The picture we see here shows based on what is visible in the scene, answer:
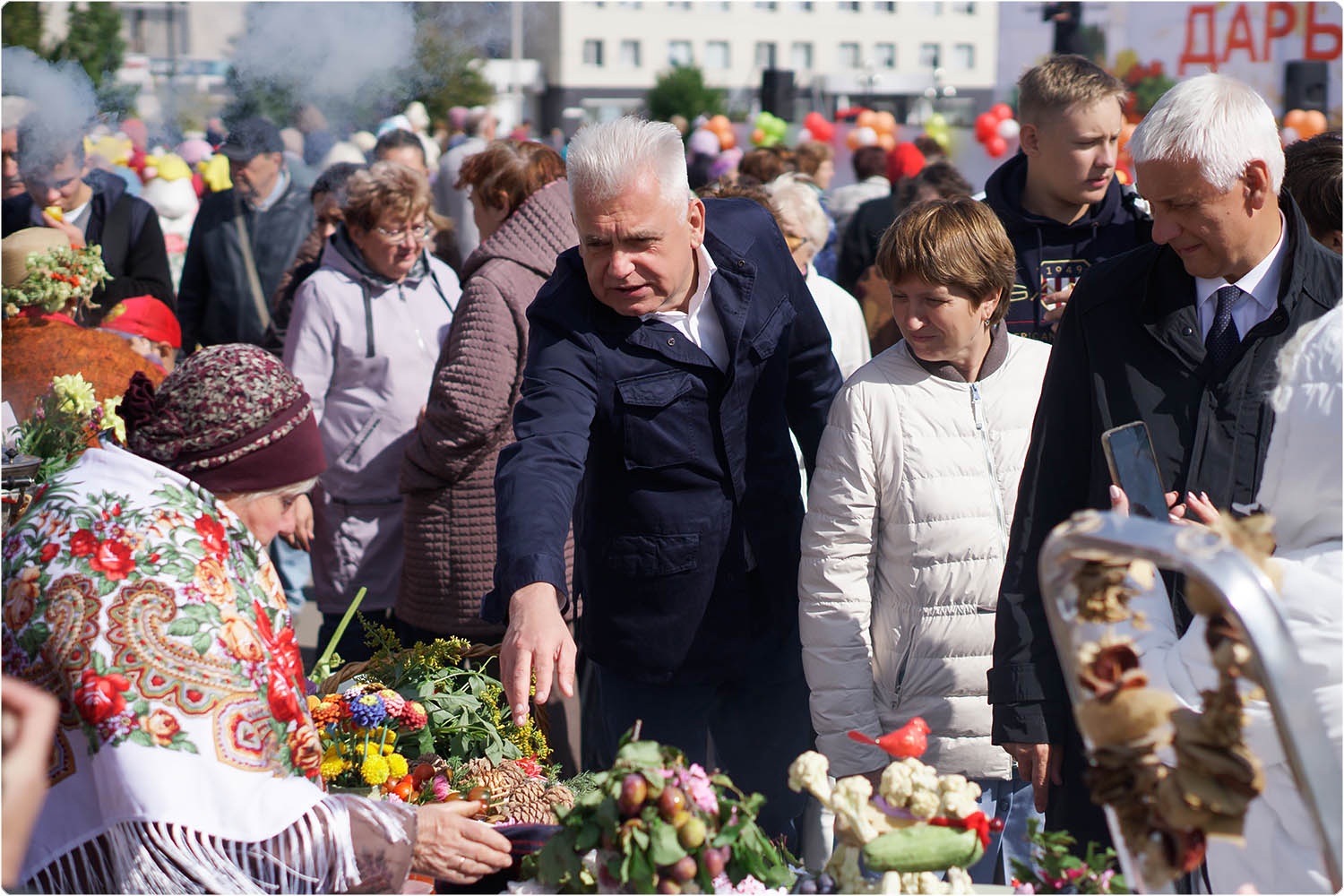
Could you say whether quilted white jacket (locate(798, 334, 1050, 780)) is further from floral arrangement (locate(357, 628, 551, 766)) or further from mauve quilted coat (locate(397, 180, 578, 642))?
mauve quilted coat (locate(397, 180, 578, 642))

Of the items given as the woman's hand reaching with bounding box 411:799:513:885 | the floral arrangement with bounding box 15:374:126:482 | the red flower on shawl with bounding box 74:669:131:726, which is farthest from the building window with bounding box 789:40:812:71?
the red flower on shawl with bounding box 74:669:131:726

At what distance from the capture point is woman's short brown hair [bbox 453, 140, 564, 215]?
4.01 m

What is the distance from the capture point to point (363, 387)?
166 inches

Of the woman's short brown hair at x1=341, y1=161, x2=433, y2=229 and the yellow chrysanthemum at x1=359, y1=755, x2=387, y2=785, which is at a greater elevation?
the woman's short brown hair at x1=341, y1=161, x2=433, y2=229

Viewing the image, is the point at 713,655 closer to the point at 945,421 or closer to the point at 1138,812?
the point at 945,421

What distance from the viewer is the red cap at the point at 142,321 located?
4.23 metres

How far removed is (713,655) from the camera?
285 cm

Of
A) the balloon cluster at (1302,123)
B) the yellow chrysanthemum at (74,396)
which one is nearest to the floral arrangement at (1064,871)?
the yellow chrysanthemum at (74,396)

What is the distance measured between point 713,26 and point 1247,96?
5399 cm

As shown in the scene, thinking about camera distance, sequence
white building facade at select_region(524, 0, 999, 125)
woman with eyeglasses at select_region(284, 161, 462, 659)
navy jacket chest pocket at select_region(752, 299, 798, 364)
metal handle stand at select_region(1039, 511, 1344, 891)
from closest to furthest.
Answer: metal handle stand at select_region(1039, 511, 1344, 891) < navy jacket chest pocket at select_region(752, 299, 798, 364) < woman with eyeglasses at select_region(284, 161, 462, 659) < white building facade at select_region(524, 0, 999, 125)

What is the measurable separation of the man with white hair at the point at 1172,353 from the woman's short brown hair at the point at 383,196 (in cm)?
244

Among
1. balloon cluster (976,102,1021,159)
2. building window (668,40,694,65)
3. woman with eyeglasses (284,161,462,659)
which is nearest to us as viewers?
woman with eyeglasses (284,161,462,659)

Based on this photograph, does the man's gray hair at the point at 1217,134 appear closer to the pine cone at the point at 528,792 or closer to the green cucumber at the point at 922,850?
the green cucumber at the point at 922,850

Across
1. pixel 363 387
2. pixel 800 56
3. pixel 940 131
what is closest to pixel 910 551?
pixel 363 387
